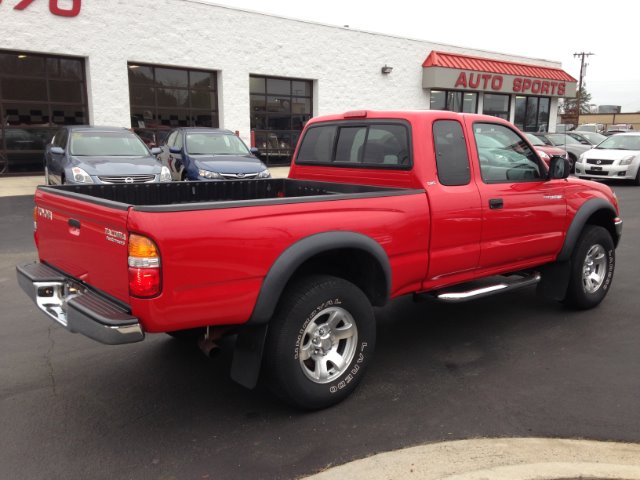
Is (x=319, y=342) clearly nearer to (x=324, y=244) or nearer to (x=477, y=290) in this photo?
(x=324, y=244)

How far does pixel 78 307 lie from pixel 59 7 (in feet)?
52.0

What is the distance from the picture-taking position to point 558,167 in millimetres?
4836

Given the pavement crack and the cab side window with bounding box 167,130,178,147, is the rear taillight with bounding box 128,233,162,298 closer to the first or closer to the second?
the pavement crack

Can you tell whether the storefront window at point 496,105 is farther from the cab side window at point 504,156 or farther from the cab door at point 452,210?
the cab door at point 452,210

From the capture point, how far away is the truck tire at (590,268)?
521 centimetres

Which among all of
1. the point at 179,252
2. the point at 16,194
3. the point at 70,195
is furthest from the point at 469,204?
the point at 16,194

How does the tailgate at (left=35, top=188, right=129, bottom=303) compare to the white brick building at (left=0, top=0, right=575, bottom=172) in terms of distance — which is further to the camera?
the white brick building at (left=0, top=0, right=575, bottom=172)

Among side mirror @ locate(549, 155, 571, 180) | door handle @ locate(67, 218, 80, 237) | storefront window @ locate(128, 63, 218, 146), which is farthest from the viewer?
storefront window @ locate(128, 63, 218, 146)

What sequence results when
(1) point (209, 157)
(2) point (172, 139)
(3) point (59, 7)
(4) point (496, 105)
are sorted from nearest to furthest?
1. (1) point (209, 157)
2. (2) point (172, 139)
3. (3) point (59, 7)
4. (4) point (496, 105)

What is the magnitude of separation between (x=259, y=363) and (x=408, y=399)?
1086 millimetres

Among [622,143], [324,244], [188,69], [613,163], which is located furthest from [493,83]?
[324,244]

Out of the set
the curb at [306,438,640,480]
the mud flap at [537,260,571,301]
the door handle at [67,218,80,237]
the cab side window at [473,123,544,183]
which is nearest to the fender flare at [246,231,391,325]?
the curb at [306,438,640,480]

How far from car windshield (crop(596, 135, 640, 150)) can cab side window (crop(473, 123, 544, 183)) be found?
1495 centimetres

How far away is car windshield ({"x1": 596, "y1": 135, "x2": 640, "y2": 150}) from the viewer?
695 inches
